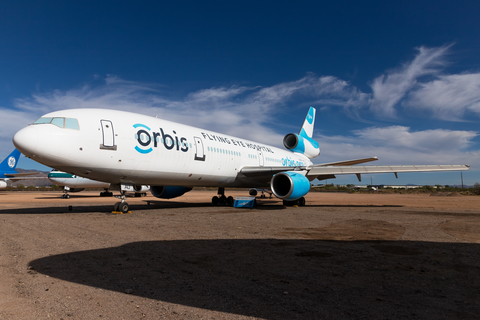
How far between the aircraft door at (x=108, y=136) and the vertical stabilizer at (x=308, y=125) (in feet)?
58.8

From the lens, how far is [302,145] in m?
23.8

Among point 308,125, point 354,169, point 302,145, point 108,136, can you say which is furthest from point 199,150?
point 308,125

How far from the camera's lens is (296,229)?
7.66 metres

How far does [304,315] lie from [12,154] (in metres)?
45.3

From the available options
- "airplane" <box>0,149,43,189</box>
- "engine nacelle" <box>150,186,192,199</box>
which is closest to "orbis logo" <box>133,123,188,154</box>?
"engine nacelle" <box>150,186,192,199</box>

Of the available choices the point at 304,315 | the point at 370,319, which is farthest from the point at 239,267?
the point at 370,319

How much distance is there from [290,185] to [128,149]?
25.3ft

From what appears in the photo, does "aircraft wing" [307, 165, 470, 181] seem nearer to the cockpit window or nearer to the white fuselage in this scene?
the white fuselage

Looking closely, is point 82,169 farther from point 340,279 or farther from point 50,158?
point 340,279

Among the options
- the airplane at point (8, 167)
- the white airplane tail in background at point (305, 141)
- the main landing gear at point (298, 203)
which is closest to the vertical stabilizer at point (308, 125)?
the white airplane tail in background at point (305, 141)

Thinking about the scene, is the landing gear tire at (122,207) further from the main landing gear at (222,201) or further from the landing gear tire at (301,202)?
the landing gear tire at (301,202)

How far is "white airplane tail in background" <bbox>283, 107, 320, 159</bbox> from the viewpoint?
22.9m

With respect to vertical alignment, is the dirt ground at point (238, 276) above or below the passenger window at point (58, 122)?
below

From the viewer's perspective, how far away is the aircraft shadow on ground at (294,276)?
8.75ft
